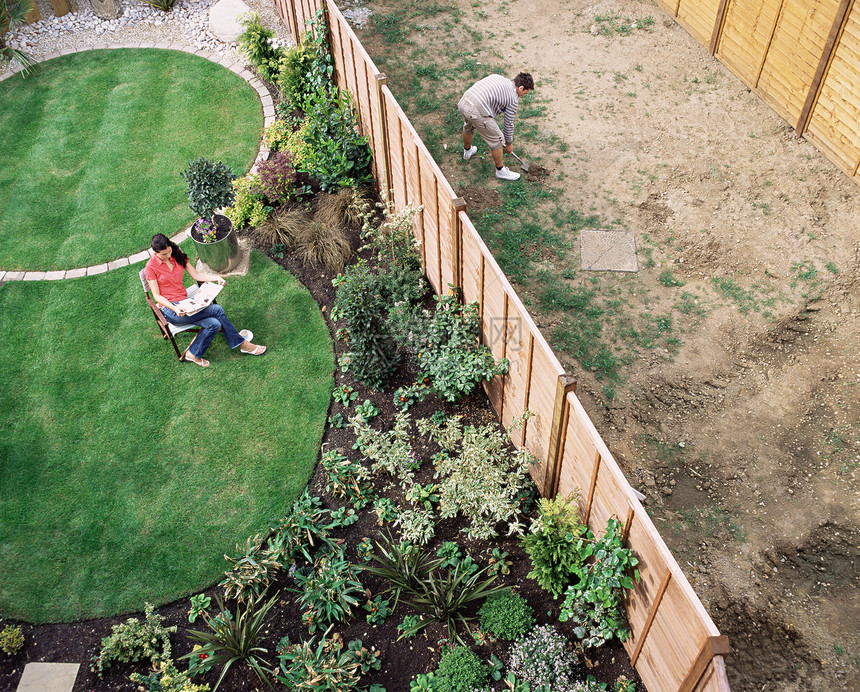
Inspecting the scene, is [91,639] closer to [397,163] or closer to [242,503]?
[242,503]

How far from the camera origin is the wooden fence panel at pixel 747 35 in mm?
10180

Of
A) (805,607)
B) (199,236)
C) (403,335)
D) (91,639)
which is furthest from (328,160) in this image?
(805,607)

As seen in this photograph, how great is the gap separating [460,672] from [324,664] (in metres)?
1.04

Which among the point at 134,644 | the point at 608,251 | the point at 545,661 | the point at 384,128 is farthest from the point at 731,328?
the point at 134,644

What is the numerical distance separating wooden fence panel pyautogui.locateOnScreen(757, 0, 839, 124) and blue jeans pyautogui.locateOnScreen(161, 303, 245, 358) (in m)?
8.77

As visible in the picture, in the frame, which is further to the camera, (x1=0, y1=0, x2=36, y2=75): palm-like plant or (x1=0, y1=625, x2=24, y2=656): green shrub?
(x1=0, y1=0, x2=36, y2=75): palm-like plant

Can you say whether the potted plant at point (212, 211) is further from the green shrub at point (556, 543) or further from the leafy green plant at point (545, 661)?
the leafy green plant at point (545, 661)

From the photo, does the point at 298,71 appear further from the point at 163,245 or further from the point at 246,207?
the point at 163,245

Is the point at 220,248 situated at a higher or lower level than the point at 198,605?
higher

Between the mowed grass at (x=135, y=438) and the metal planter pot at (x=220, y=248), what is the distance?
0.28m

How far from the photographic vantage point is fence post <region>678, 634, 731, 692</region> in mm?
3754

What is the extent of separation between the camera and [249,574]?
5.70 metres

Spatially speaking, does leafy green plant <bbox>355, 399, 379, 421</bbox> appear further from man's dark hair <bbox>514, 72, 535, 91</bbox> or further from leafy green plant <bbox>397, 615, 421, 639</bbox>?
man's dark hair <bbox>514, 72, 535, 91</bbox>

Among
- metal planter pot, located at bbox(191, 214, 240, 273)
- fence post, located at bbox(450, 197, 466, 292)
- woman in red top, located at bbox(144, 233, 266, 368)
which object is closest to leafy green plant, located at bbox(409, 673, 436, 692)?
fence post, located at bbox(450, 197, 466, 292)
